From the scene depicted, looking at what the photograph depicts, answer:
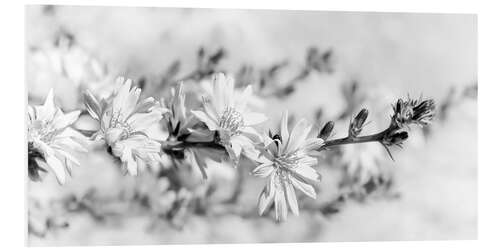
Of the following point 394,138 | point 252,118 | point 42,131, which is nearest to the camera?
point 42,131

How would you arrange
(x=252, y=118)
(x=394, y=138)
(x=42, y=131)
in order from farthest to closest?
(x=394, y=138)
(x=252, y=118)
(x=42, y=131)

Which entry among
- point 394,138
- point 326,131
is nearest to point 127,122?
point 326,131

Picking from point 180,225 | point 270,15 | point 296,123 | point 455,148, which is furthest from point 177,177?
point 455,148

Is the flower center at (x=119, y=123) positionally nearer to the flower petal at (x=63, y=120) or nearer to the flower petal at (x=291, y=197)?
the flower petal at (x=63, y=120)

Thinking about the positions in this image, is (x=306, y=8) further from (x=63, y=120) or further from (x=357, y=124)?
(x=63, y=120)

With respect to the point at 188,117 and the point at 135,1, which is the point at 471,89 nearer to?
the point at 188,117

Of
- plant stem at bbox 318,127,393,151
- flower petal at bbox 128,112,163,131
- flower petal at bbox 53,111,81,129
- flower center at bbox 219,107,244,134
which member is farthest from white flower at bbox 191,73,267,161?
flower petal at bbox 53,111,81,129

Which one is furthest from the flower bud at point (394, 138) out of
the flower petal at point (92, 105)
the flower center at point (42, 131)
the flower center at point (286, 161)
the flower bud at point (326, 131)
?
the flower center at point (42, 131)
